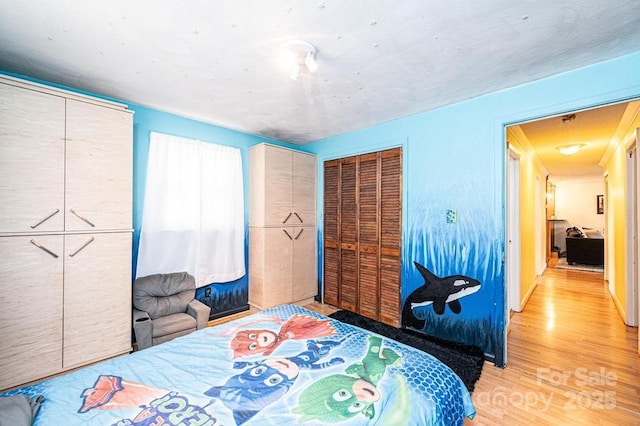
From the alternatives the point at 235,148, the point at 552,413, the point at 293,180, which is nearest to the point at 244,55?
the point at 235,148

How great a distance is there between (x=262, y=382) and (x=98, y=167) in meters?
2.38

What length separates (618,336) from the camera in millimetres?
3039

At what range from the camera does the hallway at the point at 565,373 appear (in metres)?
1.88

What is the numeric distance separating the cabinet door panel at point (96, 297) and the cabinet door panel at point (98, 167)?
0.57 feet

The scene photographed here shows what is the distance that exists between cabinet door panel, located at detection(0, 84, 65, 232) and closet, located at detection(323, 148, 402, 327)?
3065 millimetres

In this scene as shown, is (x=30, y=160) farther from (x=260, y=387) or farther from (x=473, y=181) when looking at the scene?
(x=473, y=181)

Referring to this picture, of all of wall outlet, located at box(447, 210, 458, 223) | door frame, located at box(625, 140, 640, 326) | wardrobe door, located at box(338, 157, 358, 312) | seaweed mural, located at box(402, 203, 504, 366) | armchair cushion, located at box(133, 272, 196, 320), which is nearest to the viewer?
seaweed mural, located at box(402, 203, 504, 366)

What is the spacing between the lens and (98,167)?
238 cm

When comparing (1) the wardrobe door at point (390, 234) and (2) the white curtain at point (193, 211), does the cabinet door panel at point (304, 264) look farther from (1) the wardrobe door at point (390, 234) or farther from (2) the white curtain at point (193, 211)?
(1) the wardrobe door at point (390, 234)

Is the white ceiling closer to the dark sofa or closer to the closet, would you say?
the closet

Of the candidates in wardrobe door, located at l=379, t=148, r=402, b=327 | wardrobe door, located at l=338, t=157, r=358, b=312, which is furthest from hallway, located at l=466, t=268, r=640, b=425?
wardrobe door, located at l=338, t=157, r=358, b=312

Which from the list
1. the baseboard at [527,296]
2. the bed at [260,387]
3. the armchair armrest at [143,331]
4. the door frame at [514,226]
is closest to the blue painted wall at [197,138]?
the armchair armrest at [143,331]

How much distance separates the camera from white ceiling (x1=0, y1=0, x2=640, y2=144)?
1560mm

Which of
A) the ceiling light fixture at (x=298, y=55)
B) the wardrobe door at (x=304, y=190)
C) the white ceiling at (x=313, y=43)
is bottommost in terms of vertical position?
the wardrobe door at (x=304, y=190)
